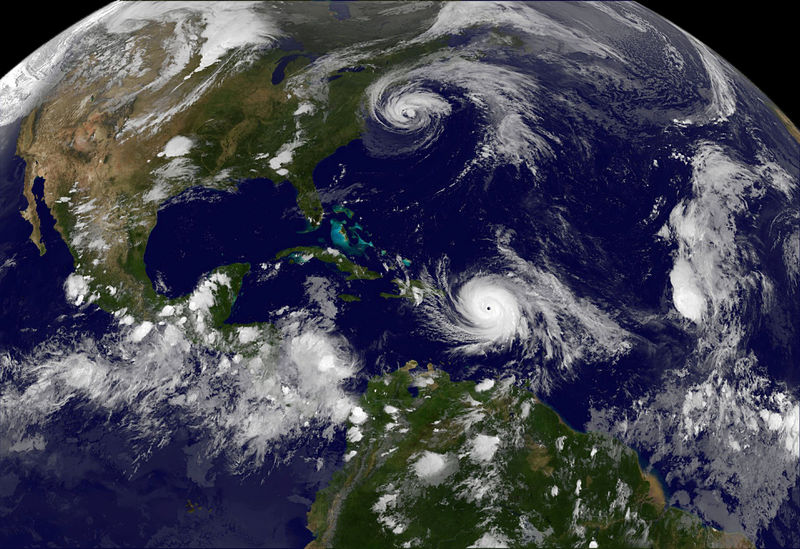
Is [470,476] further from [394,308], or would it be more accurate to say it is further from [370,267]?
[370,267]

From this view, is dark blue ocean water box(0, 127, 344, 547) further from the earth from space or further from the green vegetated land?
the green vegetated land

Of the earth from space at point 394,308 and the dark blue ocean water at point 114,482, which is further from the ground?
the earth from space at point 394,308

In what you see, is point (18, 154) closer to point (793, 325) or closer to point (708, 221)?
point (708, 221)

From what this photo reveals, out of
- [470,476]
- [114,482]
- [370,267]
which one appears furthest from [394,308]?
[114,482]

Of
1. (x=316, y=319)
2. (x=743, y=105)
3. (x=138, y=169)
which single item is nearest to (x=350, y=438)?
(x=316, y=319)

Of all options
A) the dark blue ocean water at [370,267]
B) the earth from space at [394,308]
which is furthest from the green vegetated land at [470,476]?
the dark blue ocean water at [370,267]

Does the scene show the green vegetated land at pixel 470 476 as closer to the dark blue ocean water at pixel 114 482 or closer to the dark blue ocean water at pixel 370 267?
the dark blue ocean water at pixel 370 267
